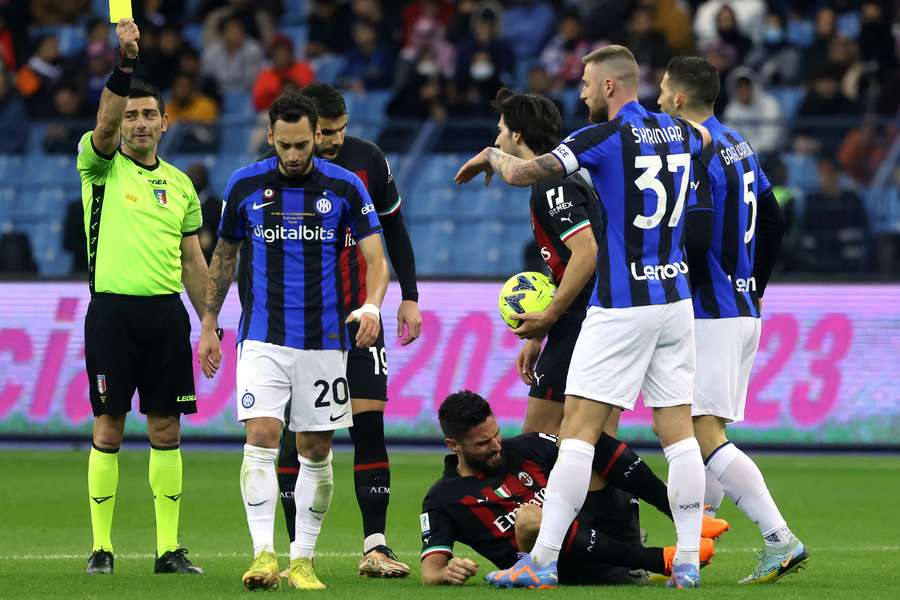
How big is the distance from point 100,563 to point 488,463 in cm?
195

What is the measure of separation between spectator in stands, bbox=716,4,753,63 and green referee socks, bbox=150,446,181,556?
38.2 ft

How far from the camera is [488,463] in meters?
7.27

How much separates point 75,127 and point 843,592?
11.6 m

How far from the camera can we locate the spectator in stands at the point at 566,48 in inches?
722

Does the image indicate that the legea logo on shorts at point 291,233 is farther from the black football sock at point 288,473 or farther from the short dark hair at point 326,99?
the black football sock at point 288,473

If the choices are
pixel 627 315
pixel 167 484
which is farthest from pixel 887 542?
pixel 167 484

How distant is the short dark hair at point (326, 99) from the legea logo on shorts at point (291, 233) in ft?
3.13

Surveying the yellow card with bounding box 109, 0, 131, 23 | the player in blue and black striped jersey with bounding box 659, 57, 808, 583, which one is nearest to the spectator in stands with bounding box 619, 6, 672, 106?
the player in blue and black striped jersey with bounding box 659, 57, 808, 583

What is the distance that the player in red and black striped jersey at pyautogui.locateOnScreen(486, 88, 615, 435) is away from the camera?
761 cm

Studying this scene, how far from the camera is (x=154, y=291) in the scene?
806 centimetres

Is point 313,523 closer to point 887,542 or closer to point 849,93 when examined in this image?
point 887,542

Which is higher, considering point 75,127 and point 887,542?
point 75,127

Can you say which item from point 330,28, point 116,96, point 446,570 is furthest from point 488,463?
point 330,28

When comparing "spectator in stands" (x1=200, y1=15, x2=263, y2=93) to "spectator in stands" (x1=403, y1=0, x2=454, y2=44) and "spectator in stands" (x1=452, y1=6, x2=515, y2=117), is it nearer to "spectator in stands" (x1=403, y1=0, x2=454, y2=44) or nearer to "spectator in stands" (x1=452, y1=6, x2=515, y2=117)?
"spectator in stands" (x1=403, y1=0, x2=454, y2=44)
